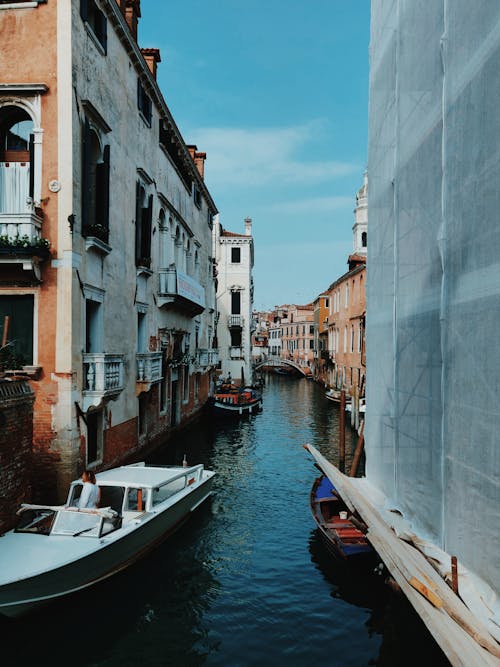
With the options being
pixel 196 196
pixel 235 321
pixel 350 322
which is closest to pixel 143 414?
pixel 196 196

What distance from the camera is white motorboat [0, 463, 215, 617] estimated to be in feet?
20.7

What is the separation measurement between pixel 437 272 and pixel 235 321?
1239 inches

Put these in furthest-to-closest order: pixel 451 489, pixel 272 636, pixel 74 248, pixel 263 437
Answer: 1. pixel 263 437
2. pixel 74 248
3. pixel 272 636
4. pixel 451 489

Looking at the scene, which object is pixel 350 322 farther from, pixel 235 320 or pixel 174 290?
pixel 174 290

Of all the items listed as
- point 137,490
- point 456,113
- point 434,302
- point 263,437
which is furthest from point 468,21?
point 263,437

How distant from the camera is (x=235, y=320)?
37.7 metres

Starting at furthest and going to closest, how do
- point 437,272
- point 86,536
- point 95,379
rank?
point 95,379, point 86,536, point 437,272

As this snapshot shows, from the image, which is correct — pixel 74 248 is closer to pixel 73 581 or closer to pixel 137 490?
pixel 137 490

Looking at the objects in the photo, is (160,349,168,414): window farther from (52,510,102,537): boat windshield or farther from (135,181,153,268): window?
(52,510,102,537): boat windshield

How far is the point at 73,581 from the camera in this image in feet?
22.2

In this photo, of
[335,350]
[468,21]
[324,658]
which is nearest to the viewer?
[468,21]

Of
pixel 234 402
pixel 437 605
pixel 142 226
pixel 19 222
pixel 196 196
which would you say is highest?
pixel 196 196

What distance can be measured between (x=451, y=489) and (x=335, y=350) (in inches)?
1297

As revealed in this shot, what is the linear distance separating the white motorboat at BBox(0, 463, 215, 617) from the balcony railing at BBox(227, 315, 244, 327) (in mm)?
27811
